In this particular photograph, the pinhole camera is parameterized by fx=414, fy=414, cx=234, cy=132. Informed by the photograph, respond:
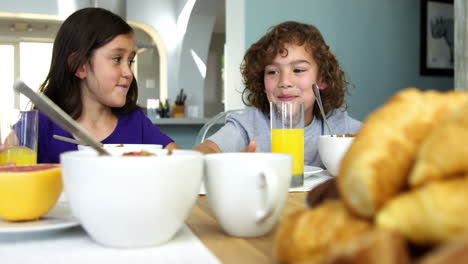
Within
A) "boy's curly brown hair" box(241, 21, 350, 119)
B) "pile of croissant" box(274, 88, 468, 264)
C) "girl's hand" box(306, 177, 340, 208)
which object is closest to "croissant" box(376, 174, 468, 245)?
"pile of croissant" box(274, 88, 468, 264)

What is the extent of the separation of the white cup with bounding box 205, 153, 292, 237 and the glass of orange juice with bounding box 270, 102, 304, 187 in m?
0.46

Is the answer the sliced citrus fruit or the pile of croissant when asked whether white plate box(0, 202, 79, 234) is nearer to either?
the sliced citrus fruit

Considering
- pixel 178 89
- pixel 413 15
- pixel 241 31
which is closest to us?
pixel 241 31

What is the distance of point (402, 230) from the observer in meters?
0.26

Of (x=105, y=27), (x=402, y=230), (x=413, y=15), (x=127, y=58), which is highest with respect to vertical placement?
(x=413, y=15)

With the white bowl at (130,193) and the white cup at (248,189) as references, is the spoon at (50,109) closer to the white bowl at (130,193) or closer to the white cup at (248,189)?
the white bowl at (130,193)

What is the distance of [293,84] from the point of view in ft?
5.14

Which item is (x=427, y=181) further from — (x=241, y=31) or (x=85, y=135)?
(x=241, y=31)

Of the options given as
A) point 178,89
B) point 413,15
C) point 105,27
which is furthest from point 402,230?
point 178,89

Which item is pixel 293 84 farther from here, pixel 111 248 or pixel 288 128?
pixel 111 248

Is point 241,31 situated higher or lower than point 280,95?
higher

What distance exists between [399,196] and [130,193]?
24cm

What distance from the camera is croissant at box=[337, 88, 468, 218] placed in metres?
0.27

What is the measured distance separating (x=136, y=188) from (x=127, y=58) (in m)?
1.45
